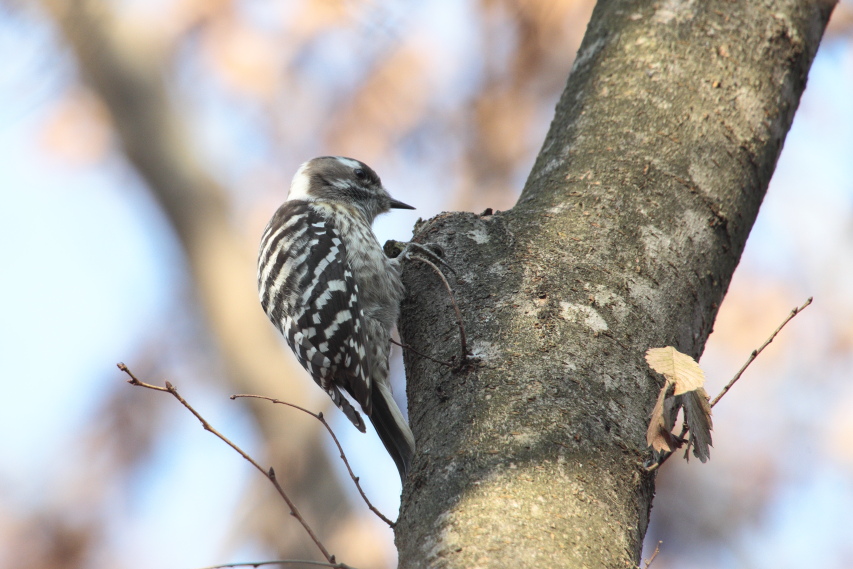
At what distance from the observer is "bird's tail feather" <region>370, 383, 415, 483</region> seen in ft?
10.7

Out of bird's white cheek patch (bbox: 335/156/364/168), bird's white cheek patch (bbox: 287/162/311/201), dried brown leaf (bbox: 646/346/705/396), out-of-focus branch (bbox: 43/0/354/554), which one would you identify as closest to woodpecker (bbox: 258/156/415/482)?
bird's white cheek patch (bbox: 287/162/311/201)

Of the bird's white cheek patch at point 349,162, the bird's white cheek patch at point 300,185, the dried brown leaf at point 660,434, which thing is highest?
the bird's white cheek patch at point 349,162

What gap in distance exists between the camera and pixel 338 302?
3666 millimetres

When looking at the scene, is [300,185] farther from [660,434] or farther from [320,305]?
[660,434]

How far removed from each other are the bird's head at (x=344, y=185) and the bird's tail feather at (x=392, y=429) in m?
1.57

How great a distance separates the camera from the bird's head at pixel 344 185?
15.4ft

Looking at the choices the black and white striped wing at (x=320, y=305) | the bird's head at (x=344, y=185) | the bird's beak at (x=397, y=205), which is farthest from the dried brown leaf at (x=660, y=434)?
the bird's beak at (x=397, y=205)

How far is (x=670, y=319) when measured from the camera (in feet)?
7.57

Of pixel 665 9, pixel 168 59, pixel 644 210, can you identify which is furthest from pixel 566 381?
pixel 168 59

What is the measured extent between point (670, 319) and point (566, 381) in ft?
1.75

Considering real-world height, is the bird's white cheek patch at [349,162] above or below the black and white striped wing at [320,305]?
above

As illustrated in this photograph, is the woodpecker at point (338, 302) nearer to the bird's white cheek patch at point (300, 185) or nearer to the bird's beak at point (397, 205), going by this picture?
the bird's white cheek patch at point (300, 185)

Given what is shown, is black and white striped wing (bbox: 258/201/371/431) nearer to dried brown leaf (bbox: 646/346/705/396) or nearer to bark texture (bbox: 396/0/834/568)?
bark texture (bbox: 396/0/834/568)

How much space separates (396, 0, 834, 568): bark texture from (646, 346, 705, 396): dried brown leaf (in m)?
0.14
